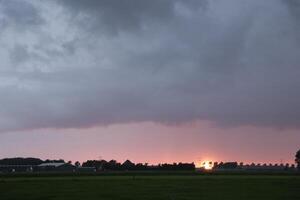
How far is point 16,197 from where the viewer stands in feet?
254

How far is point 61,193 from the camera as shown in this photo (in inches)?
3199

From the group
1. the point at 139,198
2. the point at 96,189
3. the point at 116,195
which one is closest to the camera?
the point at 139,198

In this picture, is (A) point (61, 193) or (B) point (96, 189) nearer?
(A) point (61, 193)

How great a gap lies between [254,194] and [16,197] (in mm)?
33889

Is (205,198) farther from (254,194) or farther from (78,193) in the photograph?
(78,193)

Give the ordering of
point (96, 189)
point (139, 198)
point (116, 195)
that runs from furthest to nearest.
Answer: point (96, 189) → point (116, 195) → point (139, 198)

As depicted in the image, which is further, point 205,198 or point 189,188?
point 189,188

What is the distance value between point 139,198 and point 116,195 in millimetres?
5805

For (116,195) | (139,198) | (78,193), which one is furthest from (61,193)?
(139,198)

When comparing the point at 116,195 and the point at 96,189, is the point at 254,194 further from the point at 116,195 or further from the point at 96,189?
the point at 96,189

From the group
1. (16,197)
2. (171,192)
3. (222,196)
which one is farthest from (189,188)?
(16,197)

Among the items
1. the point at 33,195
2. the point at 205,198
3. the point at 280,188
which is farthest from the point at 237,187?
the point at 33,195

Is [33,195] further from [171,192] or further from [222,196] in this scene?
[222,196]

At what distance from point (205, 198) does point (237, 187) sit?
66.9 ft
